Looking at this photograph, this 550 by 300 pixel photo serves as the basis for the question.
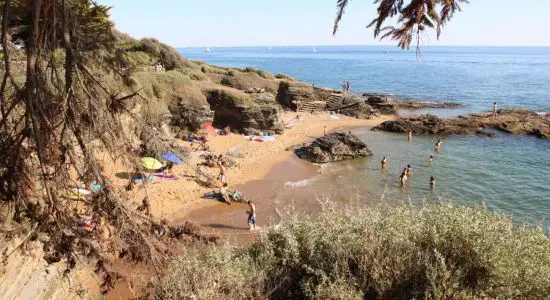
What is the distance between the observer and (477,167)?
26.6 m

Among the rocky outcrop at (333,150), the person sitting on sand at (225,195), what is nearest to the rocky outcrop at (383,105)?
the rocky outcrop at (333,150)

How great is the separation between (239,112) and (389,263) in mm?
24152

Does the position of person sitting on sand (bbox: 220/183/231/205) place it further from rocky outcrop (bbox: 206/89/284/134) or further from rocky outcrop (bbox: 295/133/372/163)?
rocky outcrop (bbox: 206/89/284/134)

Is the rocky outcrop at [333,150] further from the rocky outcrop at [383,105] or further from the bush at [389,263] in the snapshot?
the rocky outcrop at [383,105]

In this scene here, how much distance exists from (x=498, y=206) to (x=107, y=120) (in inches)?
845

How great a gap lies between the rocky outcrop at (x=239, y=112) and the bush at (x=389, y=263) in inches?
870

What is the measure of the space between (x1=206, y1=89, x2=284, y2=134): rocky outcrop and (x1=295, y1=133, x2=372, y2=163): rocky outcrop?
4716 millimetres

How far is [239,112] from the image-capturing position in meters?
31.2

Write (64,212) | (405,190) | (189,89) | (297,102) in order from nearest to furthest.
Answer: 1. (64,212)
2. (405,190)
3. (189,89)
4. (297,102)

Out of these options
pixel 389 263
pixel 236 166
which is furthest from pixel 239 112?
pixel 389 263

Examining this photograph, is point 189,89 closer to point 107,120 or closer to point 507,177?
point 507,177

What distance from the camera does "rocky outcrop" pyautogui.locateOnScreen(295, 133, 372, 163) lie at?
26891mm

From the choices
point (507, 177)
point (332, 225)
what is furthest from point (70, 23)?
point (507, 177)

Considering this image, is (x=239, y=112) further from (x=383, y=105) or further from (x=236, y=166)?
(x=383, y=105)
